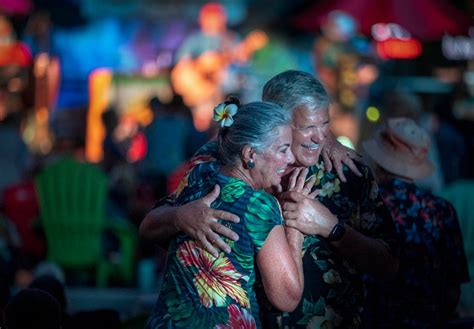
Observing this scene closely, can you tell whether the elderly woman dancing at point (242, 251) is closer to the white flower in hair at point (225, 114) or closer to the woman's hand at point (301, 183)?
the white flower in hair at point (225, 114)

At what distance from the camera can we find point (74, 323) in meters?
6.11

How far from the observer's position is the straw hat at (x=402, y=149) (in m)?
5.85

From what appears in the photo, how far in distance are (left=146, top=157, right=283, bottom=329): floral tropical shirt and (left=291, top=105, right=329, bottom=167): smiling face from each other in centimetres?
48

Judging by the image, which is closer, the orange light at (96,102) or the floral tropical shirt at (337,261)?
the floral tropical shirt at (337,261)

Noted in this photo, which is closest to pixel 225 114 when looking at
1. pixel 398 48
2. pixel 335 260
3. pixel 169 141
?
pixel 335 260

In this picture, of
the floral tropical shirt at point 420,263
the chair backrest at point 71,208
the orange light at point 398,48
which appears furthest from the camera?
the orange light at point 398,48

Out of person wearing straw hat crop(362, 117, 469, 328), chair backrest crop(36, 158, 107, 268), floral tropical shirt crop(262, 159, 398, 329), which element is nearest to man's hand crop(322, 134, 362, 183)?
floral tropical shirt crop(262, 159, 398, 329)

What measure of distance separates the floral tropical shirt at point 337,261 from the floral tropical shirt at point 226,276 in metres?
0.46

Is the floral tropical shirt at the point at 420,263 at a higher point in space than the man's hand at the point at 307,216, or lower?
lower

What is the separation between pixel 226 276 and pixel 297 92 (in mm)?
917

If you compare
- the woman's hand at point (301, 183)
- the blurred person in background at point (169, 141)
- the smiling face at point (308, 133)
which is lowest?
the blurred person in background at point (169, 141)

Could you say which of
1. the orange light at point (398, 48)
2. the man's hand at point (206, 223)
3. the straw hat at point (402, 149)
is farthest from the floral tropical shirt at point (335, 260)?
the orange light at point (398, 48)

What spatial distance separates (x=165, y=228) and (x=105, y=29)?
13.9m

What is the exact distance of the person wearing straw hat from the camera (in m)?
5.67
